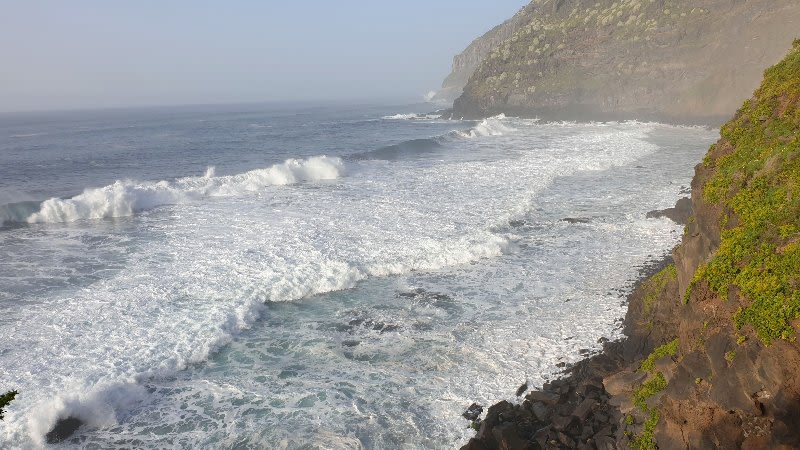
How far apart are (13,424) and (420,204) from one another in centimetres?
2004

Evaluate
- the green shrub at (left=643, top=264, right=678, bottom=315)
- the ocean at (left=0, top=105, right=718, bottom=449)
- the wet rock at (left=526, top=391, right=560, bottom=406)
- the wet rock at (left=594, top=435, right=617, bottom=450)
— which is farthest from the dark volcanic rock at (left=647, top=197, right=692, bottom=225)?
the wet rock at (left=594, top=435, right=617, bottom=450)

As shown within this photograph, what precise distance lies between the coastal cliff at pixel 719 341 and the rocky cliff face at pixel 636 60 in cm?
5691

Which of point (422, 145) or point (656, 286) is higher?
point (422, 145)

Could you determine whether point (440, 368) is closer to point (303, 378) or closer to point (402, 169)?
point (303, 378)

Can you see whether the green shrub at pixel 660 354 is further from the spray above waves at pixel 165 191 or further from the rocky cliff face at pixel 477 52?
the rocky cliff face at pixel 477 52

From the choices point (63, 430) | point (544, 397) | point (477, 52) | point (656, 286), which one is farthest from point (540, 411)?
point (477, 52)

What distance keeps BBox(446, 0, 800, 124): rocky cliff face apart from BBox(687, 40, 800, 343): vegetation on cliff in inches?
2195

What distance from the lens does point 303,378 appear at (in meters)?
12.5

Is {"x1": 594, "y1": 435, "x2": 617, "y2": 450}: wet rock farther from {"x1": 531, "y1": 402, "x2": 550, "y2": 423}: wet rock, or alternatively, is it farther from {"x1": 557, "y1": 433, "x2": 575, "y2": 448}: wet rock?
{"x1": 531, "y1": 402, "x2": 550, "y2": 423}: wet rock

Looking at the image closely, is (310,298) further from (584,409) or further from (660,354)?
(660,354)

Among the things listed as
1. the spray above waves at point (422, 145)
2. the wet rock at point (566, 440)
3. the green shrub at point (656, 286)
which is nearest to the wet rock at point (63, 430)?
the wet rock at point (566, 440)

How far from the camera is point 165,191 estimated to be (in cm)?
3278

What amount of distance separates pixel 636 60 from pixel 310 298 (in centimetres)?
7595

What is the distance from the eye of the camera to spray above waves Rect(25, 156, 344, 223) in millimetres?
28938
